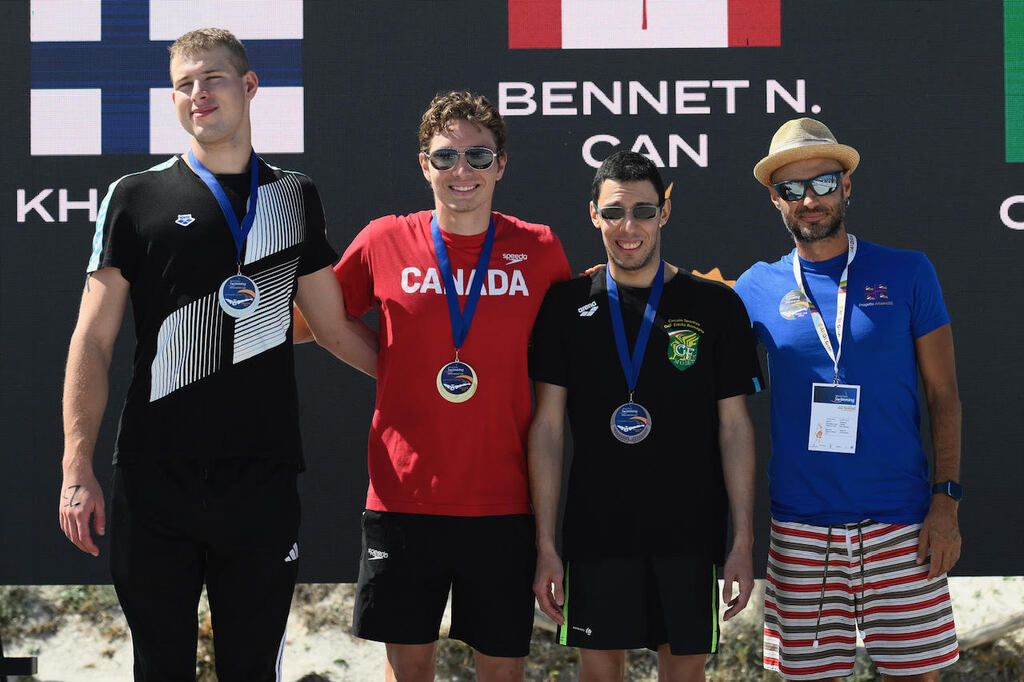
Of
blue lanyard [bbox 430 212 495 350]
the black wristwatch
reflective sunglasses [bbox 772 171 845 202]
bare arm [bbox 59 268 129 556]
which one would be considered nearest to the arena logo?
blue lanyard [bbox 430 212 495 350]

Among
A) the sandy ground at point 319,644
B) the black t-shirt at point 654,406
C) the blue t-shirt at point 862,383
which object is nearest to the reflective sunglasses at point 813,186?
the blue t-shirt at point 862,383

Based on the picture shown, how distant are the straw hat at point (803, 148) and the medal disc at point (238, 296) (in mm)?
1421

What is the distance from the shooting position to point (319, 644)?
4992 millimetres

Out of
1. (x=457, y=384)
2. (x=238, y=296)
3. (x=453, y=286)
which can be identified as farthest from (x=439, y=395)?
(x=238, y=296)

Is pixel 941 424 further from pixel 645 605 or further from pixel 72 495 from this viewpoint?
pixel 72 495

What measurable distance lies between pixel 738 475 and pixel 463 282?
878mm

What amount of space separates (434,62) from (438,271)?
1176 millimetres

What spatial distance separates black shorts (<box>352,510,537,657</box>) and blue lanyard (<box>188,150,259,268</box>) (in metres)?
0.80

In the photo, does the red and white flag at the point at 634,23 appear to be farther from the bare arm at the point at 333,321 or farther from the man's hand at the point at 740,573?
the man's hand at the point at 740,573

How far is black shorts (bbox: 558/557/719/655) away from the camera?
251 centimetres

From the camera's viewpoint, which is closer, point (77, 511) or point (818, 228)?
point (77, 511)

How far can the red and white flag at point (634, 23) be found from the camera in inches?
139

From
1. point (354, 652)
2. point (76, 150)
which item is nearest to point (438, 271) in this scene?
point (76, 150)

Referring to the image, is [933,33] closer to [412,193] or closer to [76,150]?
[412,193]
